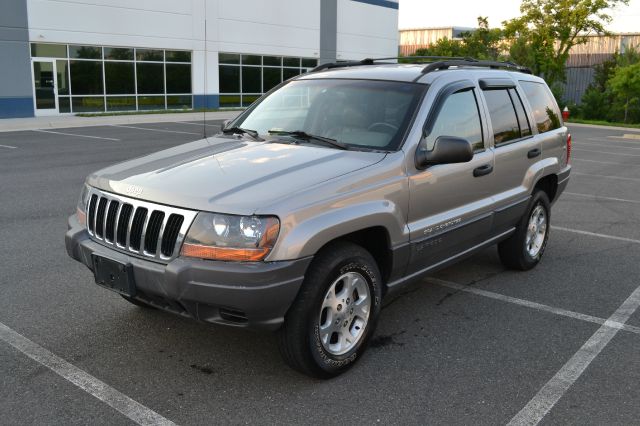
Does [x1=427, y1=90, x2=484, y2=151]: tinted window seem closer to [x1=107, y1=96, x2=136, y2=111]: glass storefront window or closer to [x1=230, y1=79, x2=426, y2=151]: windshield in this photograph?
[x1=230, y1=79, x2=426, y2=151]: windshield

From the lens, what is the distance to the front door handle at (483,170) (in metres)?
4.98

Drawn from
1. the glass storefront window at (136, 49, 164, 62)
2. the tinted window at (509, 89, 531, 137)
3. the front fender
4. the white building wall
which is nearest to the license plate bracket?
the front fender

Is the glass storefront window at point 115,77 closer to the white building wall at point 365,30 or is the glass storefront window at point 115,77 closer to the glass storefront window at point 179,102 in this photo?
the glass storefront window at point 179,102

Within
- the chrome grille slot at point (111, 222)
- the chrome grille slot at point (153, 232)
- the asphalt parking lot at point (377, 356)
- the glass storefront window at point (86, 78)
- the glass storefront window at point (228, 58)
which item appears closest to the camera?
the asphalt parking lot at point (377, 356)

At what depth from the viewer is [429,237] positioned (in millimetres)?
4504

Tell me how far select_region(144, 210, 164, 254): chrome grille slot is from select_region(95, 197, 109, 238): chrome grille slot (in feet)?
1.63

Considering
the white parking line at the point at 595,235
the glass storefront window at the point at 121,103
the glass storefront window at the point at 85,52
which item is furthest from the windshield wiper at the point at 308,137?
the glass storefront window at the point at 121,103

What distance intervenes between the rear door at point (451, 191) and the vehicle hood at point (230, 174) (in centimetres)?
51

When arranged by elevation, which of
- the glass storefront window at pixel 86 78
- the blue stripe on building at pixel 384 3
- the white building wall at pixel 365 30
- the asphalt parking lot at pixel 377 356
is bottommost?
the asphalt parking lot at pixel 377 356

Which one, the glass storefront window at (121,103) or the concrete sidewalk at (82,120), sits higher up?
the glass storefront window at (121,103)

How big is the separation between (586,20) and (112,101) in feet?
108

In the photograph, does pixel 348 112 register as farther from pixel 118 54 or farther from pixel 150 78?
pixel 150 78

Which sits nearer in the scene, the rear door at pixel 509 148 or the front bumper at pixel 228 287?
the front bumper at pixel 228 287

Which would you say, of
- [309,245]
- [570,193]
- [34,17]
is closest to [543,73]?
[34,17]
